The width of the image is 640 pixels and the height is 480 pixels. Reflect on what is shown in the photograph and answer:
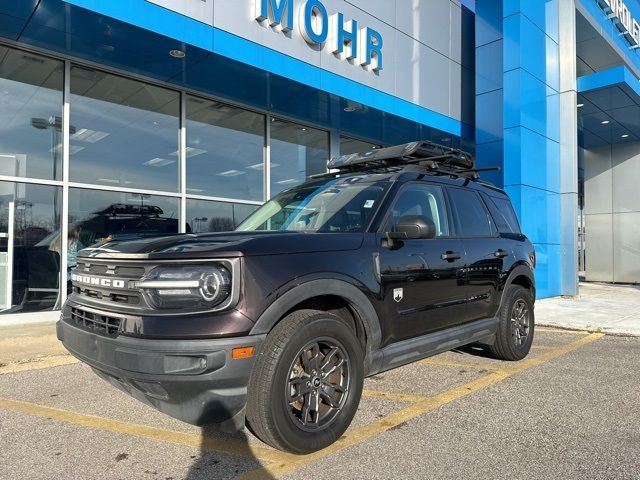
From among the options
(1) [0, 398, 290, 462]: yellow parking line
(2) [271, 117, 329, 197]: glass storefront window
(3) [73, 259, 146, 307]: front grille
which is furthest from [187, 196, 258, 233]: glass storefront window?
(3) [73, 259, 146, 307]: front grille

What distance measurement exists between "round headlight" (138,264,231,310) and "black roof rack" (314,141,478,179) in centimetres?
226

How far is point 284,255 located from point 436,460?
1.58m

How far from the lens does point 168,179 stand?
31.5 feet

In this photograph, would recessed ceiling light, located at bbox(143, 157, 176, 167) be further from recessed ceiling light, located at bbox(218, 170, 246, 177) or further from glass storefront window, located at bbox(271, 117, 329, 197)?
glass storefront window, located at bbox(271, 117, 329, 197)

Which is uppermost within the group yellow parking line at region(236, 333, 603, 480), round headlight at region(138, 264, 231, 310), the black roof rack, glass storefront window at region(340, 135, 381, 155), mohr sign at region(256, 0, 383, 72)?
mohr sign at region(256, 0, 383, 72)

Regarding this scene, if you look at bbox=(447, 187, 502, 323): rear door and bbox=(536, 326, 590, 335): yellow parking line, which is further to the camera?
bbox=(536, 326, 590, 335): yellow parking line

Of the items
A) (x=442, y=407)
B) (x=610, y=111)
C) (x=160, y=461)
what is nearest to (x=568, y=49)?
(x=610, y=111)

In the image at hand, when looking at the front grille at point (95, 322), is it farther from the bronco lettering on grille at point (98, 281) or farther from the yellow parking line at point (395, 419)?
the yellow parking line at point (395, 419)

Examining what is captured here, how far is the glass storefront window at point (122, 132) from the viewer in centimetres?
858

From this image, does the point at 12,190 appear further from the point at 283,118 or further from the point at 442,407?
the point at 442,407

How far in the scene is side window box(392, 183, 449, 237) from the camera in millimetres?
4031

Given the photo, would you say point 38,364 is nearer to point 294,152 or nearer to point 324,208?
point 324,208

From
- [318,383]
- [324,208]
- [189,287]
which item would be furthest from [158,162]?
[318,383]

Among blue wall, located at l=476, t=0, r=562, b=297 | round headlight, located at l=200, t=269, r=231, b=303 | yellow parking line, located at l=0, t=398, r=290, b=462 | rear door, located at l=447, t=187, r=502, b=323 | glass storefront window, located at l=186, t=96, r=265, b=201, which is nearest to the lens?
round headlight, located at l=200, t=269, r=231, b=303
